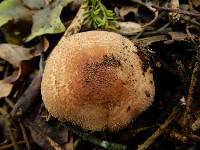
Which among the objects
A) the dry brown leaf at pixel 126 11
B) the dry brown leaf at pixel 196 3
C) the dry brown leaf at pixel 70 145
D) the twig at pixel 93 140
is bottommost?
the dry brown leaf at pixel 70 145

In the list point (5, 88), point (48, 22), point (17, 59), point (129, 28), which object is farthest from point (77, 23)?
point (5, 88)

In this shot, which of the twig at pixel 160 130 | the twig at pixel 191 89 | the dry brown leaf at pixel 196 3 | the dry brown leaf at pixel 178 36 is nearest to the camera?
the twig at pixel 191 89

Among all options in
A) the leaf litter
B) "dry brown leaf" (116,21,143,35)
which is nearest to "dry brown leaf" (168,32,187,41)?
the leaf litter

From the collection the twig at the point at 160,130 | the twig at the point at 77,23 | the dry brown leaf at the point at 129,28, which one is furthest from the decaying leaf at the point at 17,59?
the twig at the point at 160,130

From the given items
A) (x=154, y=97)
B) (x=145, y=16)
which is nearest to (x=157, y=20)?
(x=145, y=16)

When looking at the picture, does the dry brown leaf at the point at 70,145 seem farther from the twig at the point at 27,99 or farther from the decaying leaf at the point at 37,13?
the decaying leaf at the point at 37,13

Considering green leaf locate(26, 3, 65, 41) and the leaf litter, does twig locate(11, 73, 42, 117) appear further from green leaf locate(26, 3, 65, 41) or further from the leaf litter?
green leaf locate(26, 3, 65, 41)

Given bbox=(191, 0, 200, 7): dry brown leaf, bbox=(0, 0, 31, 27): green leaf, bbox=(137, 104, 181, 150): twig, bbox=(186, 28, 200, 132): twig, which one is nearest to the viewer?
bbox=(186, 28, 200, 132): twig
